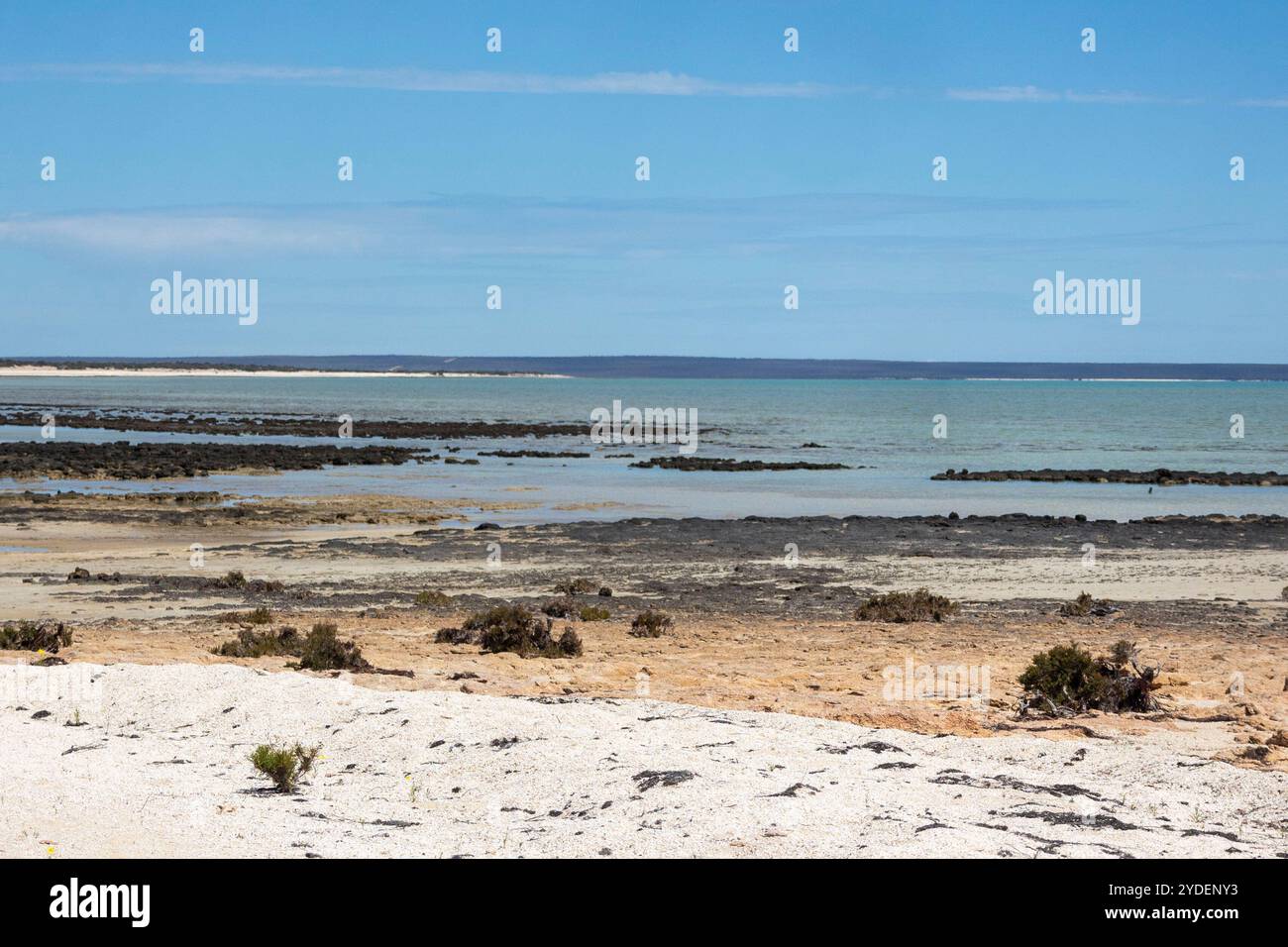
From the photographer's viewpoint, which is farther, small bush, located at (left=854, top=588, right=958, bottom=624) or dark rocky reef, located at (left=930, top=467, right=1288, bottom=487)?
dark rocky reef, located at (left=930, top=467, right=1288, bottom=487)

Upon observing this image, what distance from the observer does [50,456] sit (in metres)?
50.7

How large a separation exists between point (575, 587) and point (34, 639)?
887 cm

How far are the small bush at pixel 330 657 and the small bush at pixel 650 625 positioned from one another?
403cm

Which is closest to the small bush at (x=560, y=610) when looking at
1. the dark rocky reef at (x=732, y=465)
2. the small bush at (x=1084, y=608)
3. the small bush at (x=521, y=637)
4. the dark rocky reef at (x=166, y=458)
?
the small bush at (x=521, y=637)

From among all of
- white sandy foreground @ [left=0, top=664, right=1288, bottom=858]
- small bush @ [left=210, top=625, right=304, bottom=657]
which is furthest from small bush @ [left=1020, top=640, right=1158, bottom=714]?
small bush @ [left=210, top=625, right=304, bottom=657]

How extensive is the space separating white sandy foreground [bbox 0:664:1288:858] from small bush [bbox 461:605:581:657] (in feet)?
11.4

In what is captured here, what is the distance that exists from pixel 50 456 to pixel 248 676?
139 ft

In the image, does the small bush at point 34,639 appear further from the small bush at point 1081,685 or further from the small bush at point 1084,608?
the small bush at point 1084,608

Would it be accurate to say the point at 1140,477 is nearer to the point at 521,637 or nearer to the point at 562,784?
the point at 521,637

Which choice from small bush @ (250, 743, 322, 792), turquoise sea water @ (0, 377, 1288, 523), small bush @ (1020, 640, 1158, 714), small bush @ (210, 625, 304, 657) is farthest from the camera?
turquoise sea water @ (0, 377, 1288, 523)

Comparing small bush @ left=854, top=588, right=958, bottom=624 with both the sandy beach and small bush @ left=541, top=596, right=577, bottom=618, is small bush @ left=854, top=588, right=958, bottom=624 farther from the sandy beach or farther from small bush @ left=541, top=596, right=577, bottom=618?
small bush @ left=541, top=596, right=577, bottom=618

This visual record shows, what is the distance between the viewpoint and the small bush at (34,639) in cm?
1502

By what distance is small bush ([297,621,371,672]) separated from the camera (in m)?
14.0
